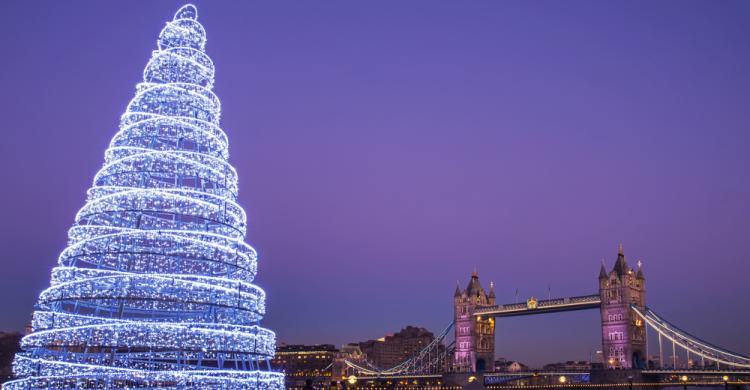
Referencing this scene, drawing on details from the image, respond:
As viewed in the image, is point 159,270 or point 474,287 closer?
point 159,270

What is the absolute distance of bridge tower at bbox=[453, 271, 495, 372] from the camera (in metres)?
123

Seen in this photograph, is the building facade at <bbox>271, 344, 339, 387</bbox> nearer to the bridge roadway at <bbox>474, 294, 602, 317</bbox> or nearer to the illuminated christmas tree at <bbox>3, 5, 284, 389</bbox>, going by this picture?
the bridge roadway at <bbox>474, 294, 602, 317</bbox>

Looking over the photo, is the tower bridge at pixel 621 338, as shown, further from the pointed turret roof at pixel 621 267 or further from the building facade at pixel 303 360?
the building facade at pixel 303 360

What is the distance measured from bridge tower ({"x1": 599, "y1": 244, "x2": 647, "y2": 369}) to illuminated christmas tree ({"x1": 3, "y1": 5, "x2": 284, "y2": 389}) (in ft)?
236

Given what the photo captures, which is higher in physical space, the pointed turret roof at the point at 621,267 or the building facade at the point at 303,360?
the pointed turret roof at the point at 621,267

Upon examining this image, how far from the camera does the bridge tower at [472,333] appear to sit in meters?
123

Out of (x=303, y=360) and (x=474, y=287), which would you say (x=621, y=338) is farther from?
(x=303, y=360)

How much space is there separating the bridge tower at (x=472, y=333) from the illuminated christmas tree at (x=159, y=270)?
89972 millimetres

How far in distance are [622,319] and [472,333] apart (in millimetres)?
30826

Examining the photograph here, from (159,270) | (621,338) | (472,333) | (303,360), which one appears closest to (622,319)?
(621,338)

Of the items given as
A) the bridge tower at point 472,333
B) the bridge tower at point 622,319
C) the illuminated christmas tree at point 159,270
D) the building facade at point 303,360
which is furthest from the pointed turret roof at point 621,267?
the building facade at point 303,360

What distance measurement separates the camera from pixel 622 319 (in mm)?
98875

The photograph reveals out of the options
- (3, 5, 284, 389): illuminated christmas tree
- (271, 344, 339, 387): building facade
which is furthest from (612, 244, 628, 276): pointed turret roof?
(271, 344, 339, 387): building facade

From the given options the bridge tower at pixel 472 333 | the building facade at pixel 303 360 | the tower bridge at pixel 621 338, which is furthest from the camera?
the building facade at pixel 303 360
